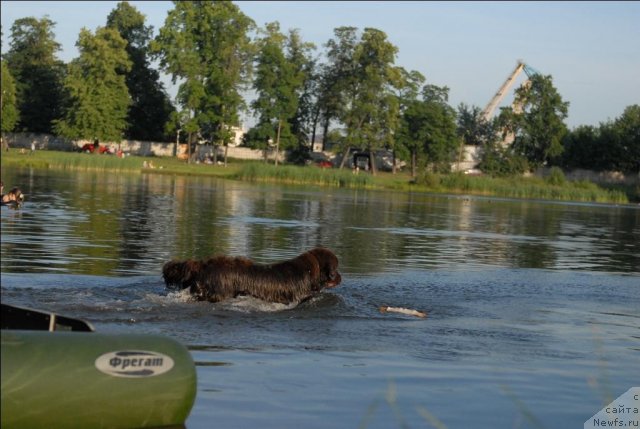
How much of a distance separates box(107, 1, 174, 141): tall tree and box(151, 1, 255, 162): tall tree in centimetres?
647

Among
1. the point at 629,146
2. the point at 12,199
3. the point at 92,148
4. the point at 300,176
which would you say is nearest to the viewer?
the point at 12,199

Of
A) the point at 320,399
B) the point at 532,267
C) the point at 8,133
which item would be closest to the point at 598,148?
the point at 8,133

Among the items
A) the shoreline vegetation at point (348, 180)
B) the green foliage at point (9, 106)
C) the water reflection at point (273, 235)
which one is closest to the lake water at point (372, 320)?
the water reflection at point (273, 235)

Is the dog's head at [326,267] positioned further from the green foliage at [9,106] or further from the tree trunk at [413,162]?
the tree trunk at [413,162]

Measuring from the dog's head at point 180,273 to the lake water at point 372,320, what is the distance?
262 millimetres

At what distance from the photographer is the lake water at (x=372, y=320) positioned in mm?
8539

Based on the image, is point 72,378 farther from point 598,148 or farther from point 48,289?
point 598,148

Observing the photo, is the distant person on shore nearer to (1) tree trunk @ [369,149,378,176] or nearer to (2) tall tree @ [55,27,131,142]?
(2) tall tree @ [55,27,131,142]

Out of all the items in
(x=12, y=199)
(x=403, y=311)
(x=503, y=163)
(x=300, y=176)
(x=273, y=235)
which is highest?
(x=503, y=163)

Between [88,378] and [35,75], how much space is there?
97.3 meters

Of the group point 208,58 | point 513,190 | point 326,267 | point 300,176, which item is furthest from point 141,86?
point 326,267

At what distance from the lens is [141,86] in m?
99.1

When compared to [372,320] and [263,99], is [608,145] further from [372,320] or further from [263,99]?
[372,320]

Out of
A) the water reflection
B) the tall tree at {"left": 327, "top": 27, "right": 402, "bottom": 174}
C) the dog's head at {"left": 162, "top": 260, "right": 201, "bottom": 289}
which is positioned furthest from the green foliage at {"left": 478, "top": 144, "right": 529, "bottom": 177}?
the dog's head at {"left": 162, "top": 260, "right": 201, "bottom": 289}
